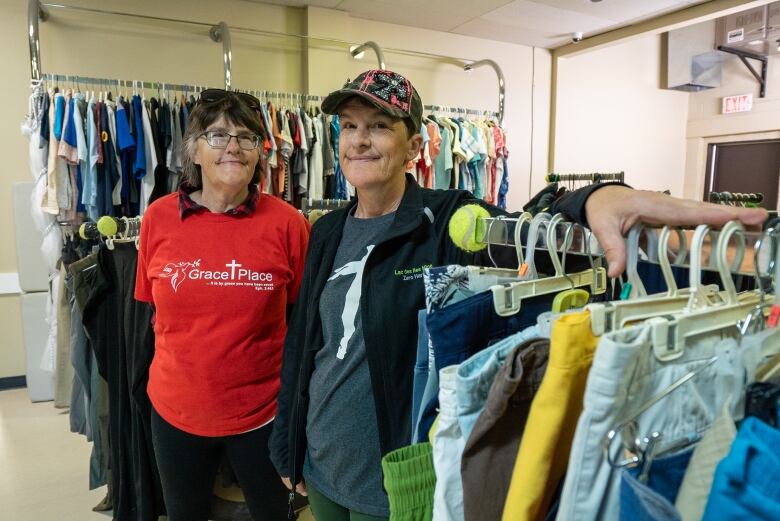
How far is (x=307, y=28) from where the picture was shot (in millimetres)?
3945

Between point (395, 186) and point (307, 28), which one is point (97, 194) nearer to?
point (307, 28)

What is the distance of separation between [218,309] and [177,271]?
0.53 ft

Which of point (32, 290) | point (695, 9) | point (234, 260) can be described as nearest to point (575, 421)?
point (234, 260)

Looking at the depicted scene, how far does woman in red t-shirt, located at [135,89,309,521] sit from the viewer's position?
4.57 feet

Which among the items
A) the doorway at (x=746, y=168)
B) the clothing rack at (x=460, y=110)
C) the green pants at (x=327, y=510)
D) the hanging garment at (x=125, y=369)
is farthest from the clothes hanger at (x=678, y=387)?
the doorway at (x=746, y=168)

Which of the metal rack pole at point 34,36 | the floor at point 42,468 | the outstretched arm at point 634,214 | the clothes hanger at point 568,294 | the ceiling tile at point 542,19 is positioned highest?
the ceiling tile at point 542,19

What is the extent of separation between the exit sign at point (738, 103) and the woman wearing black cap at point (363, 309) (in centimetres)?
587

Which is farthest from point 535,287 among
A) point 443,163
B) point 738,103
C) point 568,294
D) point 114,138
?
point 738,103

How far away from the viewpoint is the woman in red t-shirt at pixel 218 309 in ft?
4.57

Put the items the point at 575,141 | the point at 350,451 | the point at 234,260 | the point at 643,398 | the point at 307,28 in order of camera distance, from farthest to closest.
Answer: the point at 575,141, the point at 307,28, the point at 234,260, the point at 350,451, the point at 643,398

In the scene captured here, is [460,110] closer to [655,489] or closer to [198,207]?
[198,207]

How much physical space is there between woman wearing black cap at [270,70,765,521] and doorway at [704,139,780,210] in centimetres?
573

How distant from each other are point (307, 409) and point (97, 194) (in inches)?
100

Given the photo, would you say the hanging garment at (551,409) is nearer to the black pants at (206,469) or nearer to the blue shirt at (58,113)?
the black pants at (206,469)
